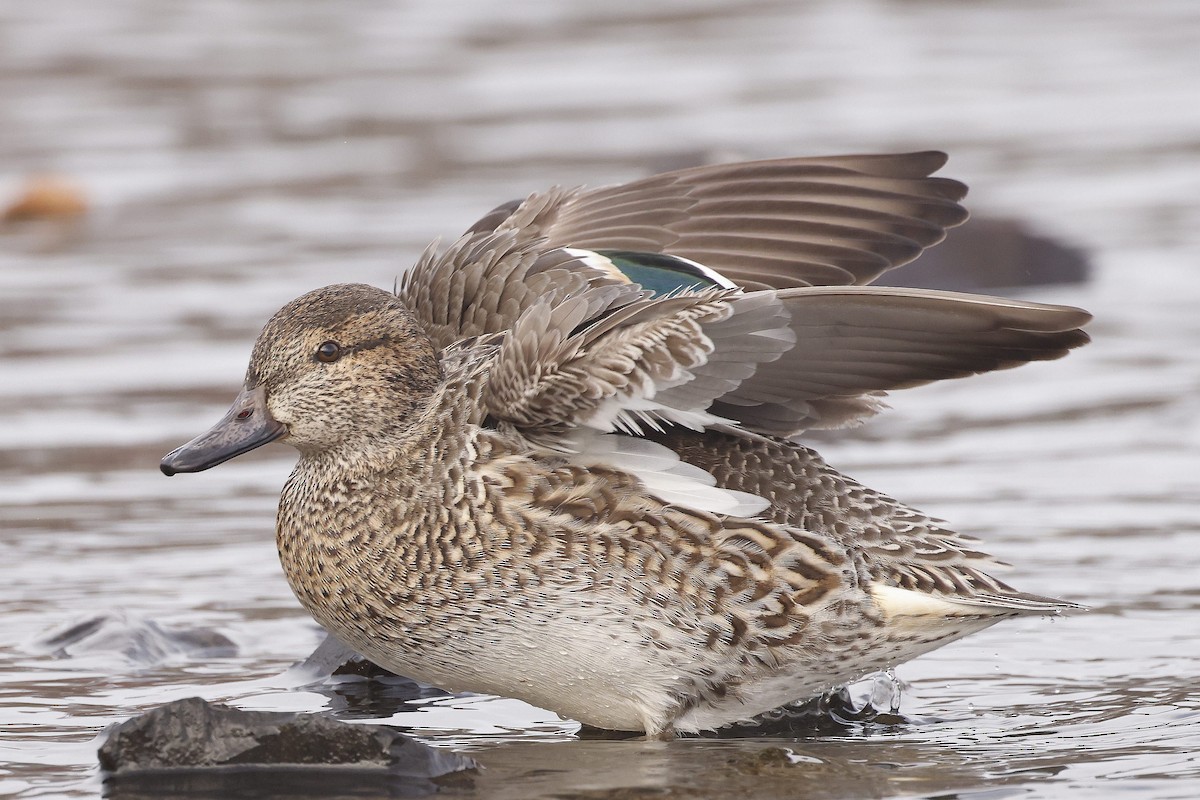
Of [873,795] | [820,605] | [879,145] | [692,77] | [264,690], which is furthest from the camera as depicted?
[692,77]

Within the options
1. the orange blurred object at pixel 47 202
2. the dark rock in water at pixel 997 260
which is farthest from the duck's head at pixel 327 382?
the orange blurred object at pixel 47 202

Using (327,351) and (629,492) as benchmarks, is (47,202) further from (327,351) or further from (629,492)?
(629,492)

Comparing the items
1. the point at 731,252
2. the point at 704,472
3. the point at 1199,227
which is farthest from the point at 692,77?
the point at 704,472

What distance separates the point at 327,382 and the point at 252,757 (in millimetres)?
1098

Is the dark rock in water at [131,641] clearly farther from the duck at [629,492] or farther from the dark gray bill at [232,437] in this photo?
the dark gray bill at [232,437]

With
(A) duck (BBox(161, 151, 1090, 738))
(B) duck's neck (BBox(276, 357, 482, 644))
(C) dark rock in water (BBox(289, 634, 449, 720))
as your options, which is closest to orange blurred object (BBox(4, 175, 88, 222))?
(C) dark rock in water (BBox(289, 634, 449, 720))

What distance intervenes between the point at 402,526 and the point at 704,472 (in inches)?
29.2

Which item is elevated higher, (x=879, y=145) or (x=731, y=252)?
(x=879, y=145)

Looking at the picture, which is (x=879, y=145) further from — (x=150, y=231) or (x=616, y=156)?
(x=150, y=231)

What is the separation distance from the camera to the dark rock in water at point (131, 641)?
227 inches

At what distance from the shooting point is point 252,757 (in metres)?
4.56

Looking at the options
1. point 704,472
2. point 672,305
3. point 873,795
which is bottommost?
point 873,795

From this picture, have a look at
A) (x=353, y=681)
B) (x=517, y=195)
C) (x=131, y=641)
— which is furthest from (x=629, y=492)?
(x=517, y=195)

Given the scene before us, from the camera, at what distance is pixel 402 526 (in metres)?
5.13
